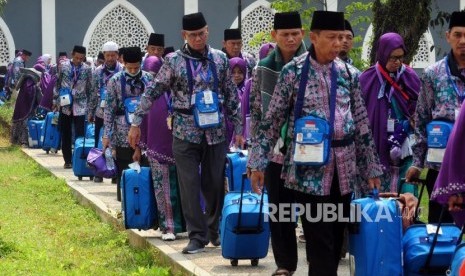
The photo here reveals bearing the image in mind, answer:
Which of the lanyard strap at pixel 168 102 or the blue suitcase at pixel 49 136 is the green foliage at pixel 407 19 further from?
the blue suitcase at pixel 49 136

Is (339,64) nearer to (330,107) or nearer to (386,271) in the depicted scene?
(330,107)

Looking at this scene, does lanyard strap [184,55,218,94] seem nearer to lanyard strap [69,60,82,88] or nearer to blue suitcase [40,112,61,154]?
lanyard strap [69,60,82,88]

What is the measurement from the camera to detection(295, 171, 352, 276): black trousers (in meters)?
6.83

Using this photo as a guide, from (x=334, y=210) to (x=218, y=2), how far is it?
29.5 meters

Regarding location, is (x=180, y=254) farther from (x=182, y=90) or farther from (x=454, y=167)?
(x=454, y=167)

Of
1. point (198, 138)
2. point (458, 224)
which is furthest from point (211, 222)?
point (458, 224)

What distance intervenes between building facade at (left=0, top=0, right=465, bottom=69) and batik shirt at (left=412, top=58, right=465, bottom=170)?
26.8 metres

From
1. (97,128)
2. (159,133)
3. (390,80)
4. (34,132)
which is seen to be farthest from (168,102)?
(34,132)

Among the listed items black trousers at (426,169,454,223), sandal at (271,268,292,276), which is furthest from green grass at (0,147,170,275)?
black trousers at (426,169,454,223)

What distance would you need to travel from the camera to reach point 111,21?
3544 cm

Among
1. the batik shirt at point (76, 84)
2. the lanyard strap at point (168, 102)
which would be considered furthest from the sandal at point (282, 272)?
the batik shirt at point (76, 84)

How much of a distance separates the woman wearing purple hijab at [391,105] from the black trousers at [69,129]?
9.80 m

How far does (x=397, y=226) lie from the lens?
22.1ft

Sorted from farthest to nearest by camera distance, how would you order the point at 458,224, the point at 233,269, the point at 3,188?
the point at 3,188 → the point at 233,269 → the point at 458,224
